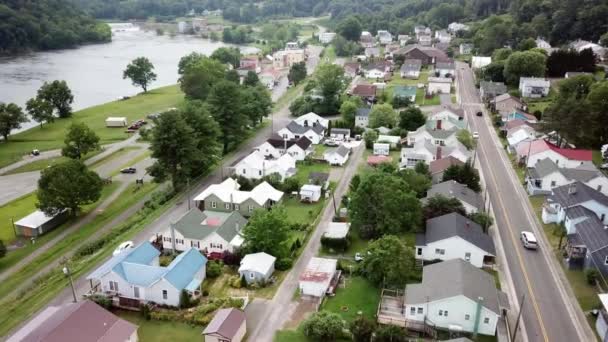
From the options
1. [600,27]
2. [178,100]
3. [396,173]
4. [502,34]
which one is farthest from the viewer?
[502,34]

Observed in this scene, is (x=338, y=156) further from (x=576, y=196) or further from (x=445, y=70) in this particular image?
(x=445, y=70)

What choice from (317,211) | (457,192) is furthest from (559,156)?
(317,211)

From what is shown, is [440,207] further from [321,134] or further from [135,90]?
[135,90]

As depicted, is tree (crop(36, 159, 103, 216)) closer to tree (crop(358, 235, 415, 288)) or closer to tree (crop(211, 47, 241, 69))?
tree (crop(358, 235, 415, 288))

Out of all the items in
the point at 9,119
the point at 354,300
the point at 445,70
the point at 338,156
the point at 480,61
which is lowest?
the point at 354,300

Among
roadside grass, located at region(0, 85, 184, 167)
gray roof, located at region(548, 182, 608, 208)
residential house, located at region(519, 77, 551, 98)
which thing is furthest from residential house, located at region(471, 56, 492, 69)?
gray roof, located at region(548, 182, 608, 208)

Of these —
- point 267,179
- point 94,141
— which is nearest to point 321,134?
point 267,179
